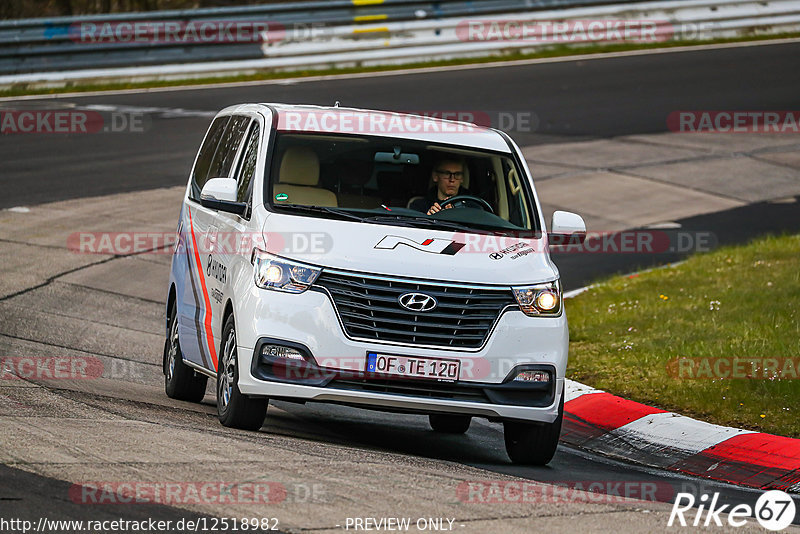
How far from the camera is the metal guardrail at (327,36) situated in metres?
24.0

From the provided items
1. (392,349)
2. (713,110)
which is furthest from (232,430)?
(713,110)

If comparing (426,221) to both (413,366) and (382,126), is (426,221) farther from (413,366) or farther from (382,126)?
(413,366)

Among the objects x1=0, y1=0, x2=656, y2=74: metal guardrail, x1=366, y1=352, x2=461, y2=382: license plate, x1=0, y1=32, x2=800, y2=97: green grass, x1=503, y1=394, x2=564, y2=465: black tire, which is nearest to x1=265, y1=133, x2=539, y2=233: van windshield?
x1=366, y1=352, x2=461, y2=382: license plate

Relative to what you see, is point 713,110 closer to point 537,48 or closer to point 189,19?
point 537,48

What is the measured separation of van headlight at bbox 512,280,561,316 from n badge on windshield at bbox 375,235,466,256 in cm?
45

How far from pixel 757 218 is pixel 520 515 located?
41.0 feet

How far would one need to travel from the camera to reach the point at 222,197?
26.9ft

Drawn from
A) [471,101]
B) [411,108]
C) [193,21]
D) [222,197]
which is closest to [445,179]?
[222,197]

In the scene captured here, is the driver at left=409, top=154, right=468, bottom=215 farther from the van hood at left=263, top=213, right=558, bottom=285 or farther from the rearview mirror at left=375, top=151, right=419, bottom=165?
the van hood at left=263, top=213, right=558, bottom=285

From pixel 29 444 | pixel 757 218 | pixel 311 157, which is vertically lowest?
pixel 757 218

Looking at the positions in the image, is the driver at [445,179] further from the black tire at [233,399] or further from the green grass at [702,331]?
the green grass at [702,331]

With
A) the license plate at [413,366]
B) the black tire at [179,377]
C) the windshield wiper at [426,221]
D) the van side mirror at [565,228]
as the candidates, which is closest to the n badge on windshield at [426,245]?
the windshield wiper at [426,221]

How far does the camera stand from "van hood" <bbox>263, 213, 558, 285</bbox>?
7.54 meters

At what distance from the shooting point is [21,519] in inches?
208
